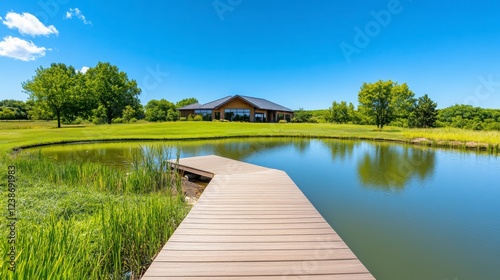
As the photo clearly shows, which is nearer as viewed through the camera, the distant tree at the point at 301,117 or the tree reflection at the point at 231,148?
the tree reflection at the point at 231,148

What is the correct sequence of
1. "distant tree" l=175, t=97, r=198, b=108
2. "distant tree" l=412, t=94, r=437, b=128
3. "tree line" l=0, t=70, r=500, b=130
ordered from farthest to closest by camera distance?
"distant tree" l=175, t=97, r=198, b=108 < "distant tree" l=412, t=94, r=437, b=128 < "tree line" l=0, t=70, r=500, b=130

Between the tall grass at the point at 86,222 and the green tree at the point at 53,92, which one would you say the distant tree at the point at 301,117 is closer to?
the green tree at the point at 53,92

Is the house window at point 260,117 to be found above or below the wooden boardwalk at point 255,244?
above

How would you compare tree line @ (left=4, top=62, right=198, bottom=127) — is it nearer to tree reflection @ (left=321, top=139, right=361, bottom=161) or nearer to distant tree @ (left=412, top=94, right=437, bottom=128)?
tree reflection @ (left=321, top=139, right=361, bottom=161)

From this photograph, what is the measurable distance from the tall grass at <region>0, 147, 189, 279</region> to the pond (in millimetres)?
2839

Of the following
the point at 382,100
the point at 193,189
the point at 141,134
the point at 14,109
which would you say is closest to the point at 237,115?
the point at 141,134

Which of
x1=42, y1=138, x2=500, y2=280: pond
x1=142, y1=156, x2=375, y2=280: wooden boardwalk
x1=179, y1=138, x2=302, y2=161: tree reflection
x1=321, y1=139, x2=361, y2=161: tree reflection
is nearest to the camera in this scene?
x1=142, y1=156, x2=375, y2=280: wooden boardwalk

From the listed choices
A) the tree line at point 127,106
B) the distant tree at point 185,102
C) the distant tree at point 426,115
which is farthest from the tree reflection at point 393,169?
the distant tree at point 185,102

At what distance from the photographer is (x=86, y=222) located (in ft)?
10.8

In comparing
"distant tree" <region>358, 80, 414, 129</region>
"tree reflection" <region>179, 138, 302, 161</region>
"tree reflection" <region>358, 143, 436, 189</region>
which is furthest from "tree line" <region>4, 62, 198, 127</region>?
"tree reflection" <region>358, 143, 436, 189</region>

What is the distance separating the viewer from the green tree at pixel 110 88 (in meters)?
35.8

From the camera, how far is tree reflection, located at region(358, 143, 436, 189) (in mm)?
7224

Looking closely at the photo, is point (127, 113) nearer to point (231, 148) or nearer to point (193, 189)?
point (231, 148)

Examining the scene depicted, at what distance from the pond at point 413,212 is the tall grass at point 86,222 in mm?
2839
